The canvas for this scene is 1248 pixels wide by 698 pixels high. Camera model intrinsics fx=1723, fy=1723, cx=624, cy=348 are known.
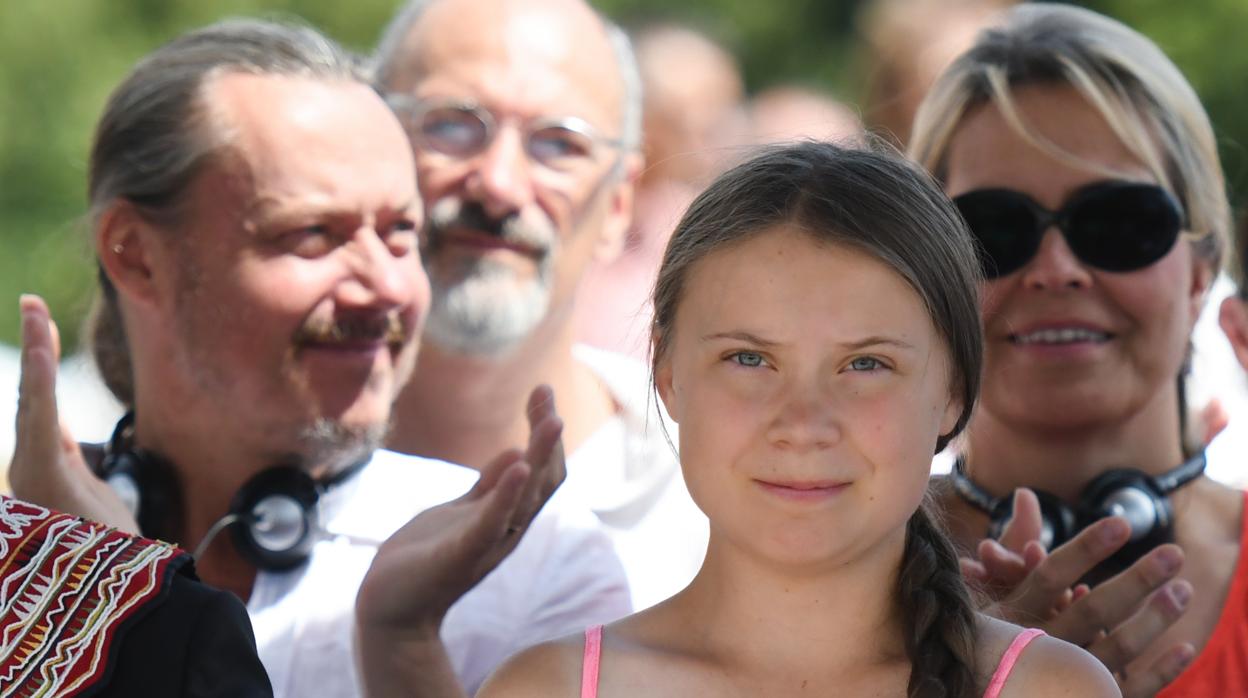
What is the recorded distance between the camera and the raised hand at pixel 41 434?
7.25ft

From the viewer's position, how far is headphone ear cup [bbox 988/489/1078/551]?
243 cm

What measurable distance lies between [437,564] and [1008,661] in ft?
2.50

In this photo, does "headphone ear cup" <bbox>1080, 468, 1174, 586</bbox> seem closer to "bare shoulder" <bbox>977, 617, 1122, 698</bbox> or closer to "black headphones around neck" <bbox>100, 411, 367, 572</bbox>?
"bare shoulder" <bbox>977, 617, 1122, 698</bbox>

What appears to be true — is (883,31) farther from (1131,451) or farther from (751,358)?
(751,358)

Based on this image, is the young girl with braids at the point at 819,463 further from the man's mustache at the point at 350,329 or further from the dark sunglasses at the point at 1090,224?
the man's mustache at the point at 350,329

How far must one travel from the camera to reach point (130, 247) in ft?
8.85

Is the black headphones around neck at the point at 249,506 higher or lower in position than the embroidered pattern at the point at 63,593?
lower

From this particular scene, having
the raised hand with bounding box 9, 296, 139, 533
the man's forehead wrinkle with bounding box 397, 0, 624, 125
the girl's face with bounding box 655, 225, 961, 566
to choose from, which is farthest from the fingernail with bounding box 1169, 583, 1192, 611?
the man's forehead wrinkle with bounding box 397, 0, 624, 125

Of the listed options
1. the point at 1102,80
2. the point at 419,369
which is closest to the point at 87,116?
the point at 419,369

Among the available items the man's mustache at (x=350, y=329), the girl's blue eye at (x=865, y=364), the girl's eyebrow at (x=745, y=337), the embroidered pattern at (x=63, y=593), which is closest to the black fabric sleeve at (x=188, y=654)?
the embroidered pattern at (x=63, y=593)

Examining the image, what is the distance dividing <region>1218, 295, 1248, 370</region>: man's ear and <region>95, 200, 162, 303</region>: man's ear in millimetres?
1594

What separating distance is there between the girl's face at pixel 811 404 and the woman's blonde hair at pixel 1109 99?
86 cm

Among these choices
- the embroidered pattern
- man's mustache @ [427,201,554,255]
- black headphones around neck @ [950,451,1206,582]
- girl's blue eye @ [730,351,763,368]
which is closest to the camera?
the embroidered pattern

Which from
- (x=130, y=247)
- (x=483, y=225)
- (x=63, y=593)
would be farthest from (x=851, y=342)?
(x=483, y=225)
